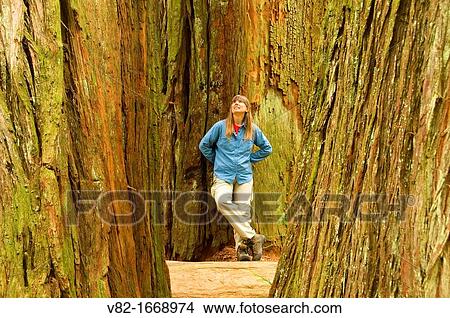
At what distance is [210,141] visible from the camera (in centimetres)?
807

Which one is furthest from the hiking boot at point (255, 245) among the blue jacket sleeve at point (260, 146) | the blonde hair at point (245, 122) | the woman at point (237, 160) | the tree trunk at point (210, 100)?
the tree trunk at point (210, 100)

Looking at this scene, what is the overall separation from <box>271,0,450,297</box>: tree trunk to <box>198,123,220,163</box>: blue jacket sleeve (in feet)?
11.4

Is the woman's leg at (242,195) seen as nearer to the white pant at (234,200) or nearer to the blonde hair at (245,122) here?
the white pant at (234,200)

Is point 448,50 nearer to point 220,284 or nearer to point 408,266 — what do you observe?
point 408,266

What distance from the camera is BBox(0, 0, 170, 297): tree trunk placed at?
164 inches

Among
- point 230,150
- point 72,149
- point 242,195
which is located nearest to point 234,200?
point 242,195

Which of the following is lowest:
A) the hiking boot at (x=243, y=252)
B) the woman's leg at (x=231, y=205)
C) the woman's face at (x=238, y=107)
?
the hiking boot at (x=243, y=252)

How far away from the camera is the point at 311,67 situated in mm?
10094

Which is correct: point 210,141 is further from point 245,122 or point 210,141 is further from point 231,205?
point 231,205

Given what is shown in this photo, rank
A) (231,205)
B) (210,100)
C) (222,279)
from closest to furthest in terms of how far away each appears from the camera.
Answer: (222,279) < (231,205) < (210,100)

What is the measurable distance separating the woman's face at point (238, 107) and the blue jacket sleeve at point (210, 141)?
0.37 meters

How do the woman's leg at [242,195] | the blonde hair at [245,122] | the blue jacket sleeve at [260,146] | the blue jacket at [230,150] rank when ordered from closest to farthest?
the blonde hair at [245,122] → the blue jacket at [230,150] → the blue jacket sleeve at [260,146] → the woman's leg at [242,195]

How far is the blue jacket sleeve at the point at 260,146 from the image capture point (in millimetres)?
8156

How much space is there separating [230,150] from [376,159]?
168 inches
